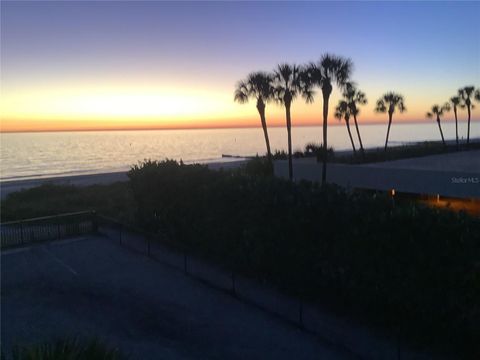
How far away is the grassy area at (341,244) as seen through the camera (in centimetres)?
920

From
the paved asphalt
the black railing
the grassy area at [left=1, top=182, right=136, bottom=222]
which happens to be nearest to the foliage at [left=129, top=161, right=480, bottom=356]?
the paved asphalt

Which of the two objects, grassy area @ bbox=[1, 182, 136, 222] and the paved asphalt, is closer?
the paved asphalt

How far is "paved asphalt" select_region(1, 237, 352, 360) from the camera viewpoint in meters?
9.40

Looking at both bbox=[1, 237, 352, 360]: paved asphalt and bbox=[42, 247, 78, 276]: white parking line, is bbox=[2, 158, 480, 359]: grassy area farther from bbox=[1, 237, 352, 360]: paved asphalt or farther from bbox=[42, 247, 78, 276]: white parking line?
bbox=[42, 247, 78, 276]: white parking line

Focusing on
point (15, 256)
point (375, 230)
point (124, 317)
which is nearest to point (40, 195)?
point (15, 256)

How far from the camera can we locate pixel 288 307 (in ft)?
38.4

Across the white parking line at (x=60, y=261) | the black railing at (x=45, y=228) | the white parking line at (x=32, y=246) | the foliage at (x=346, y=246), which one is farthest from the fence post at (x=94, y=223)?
the foliage at (x=346, y=246)

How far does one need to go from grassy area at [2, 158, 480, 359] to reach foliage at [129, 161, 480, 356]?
2 cm

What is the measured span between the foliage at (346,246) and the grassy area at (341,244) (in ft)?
0.08

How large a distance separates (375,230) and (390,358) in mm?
2947

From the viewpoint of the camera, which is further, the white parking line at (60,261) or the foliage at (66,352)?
the white parking line at (60,261)

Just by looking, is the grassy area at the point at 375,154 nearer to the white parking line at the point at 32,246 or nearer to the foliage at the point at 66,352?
the white parking line at the point at 32,246

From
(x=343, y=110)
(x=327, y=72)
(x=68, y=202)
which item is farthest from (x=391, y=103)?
(x=68, y=202)

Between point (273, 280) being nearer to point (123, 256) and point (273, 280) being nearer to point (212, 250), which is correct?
point (212, 250)
